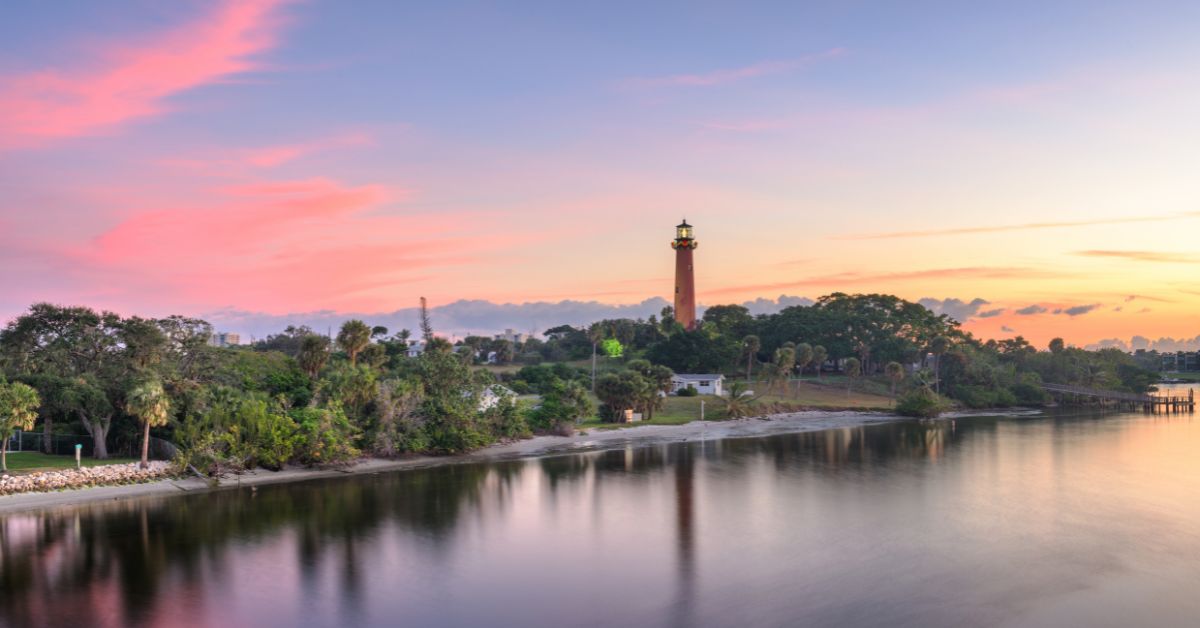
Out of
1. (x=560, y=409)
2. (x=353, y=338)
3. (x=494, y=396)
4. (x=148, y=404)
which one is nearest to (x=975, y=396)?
(x=560, y=409)

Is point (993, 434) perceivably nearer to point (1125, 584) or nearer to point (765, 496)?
point (765, 496)

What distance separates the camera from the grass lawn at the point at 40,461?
40.0 m

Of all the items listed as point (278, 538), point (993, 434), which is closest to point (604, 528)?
point (278, 538)

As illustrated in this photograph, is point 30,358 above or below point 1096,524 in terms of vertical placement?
above

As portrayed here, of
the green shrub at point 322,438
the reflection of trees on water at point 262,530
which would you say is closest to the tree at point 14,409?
the reflection of trees on water at point 262,530

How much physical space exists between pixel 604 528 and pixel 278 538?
14.2 m

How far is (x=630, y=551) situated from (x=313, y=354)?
1223 inches

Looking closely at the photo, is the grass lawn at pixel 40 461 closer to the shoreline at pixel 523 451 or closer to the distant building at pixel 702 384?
the shoreline at pixel 523 451

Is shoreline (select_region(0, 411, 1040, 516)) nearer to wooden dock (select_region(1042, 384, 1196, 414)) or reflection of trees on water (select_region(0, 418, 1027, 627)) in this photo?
reflection of trees on water (select_region(0, 418, 1027, 627))

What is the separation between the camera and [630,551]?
32938 millimetres

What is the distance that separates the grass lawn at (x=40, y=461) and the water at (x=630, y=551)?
17.7ft

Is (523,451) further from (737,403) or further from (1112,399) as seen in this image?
(1112,399)

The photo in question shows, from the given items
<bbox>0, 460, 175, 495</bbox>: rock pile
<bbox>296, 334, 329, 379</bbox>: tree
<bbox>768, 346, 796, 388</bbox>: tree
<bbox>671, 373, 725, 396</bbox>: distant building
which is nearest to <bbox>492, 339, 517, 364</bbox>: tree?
<bbox>671, 373, 725, 396</bbox>: distant building

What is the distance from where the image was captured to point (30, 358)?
44.2m
